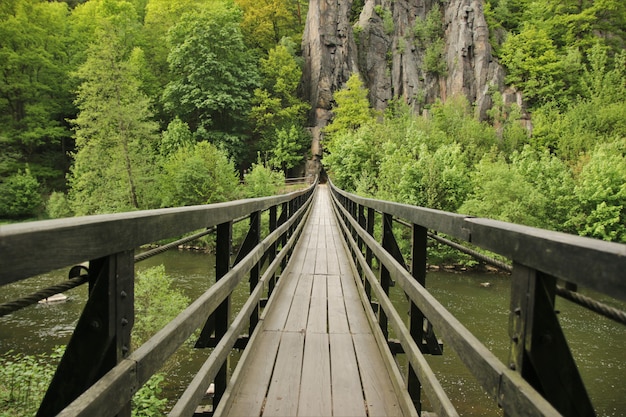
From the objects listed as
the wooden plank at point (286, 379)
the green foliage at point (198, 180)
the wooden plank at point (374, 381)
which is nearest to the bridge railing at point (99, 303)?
the wooden plank at point (286, 379)

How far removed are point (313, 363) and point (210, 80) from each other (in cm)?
3785

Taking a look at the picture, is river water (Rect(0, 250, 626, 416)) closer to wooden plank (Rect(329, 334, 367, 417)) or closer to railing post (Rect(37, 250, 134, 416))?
wooden plank (Rect(329, 334, 367, 417))

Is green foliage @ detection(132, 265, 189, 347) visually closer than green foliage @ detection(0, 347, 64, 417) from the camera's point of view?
No

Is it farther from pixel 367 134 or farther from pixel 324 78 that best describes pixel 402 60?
pixel 367 134

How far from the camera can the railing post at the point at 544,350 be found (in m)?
1.04

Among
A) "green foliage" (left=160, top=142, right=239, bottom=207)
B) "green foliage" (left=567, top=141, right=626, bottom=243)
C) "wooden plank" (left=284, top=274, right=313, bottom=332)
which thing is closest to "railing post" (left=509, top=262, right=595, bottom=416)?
"wooden plank" (left=284, top=274, right=313, bottom=332)

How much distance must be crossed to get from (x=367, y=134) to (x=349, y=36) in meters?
25.9

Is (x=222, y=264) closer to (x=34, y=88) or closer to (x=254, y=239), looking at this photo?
(x=254, y=239)

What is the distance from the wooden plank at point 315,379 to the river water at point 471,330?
7403 mm

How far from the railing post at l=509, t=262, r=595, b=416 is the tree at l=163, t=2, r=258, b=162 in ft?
118

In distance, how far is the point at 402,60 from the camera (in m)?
47.7

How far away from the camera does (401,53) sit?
47.8 meters

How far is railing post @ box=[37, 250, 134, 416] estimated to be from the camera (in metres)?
1.10

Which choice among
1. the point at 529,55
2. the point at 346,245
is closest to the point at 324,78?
the point at 529,55
